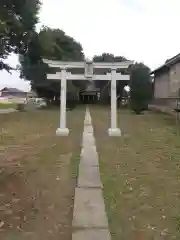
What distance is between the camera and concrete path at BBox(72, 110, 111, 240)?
3.99 metres

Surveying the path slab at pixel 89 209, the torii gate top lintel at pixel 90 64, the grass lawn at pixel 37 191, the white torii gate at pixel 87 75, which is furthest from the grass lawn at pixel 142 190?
the torii gate top lintel at pixel 90 64

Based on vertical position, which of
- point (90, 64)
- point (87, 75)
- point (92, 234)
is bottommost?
point (92, 234)

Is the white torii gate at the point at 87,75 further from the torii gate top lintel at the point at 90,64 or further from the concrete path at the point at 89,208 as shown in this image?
the concrete path at the point at 89,208

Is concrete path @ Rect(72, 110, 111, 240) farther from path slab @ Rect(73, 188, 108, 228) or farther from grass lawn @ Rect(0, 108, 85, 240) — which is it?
grass lawn @ Rect(0, 108, 85, 240)

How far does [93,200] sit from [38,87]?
3899 centimetres

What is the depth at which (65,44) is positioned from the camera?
43.7 metres

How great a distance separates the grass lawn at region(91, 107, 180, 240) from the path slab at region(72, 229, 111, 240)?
11 centimetres

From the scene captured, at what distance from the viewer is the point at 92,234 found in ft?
13.0

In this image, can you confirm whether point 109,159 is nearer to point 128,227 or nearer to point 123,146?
point 123,146

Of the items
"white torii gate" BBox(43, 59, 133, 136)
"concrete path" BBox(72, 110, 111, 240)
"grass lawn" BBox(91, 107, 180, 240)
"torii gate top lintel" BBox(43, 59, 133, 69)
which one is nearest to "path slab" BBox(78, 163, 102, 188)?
"concrete path" BBox(72, 110, 111, 240)

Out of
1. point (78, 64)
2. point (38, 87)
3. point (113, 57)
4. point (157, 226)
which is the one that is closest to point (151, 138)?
point (78, 64)

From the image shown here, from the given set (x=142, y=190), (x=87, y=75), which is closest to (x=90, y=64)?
(x=87, y=75)

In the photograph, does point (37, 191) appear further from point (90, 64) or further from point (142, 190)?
point (90, 64)

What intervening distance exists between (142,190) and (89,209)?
121 cm
